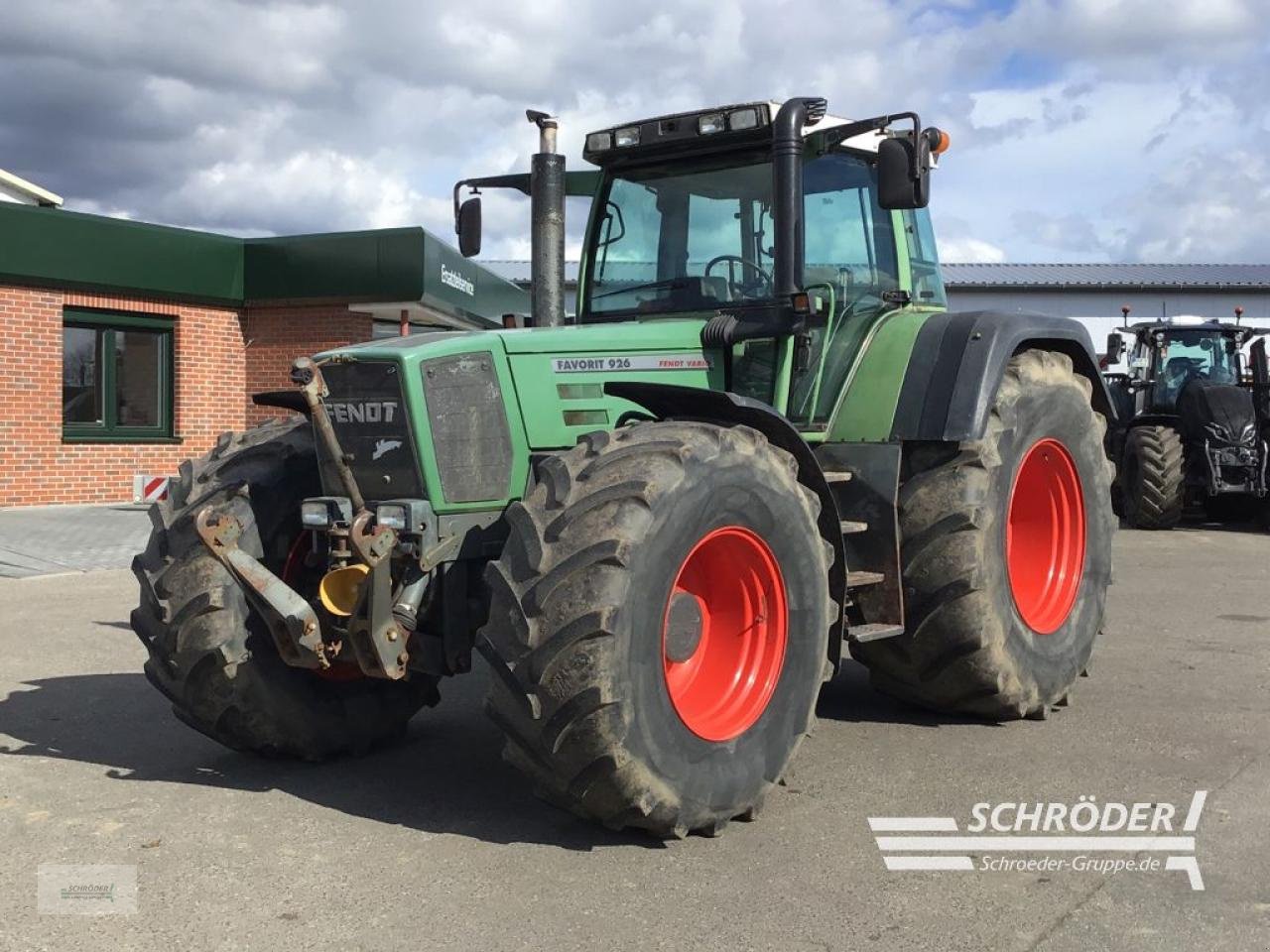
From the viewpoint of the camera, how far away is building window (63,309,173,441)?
16.6m

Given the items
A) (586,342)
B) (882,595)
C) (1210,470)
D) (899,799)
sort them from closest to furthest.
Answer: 1. (899,799)
2. (586,342)
3. (882,595)
4. (1210,470)

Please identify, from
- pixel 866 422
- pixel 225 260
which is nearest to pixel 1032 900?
pixel 866 422

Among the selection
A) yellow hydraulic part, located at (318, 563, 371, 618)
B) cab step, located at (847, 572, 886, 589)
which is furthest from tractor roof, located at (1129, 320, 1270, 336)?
yellow hydraulic part, located at (318, 563, 371, 618)

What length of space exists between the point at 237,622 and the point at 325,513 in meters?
0.58

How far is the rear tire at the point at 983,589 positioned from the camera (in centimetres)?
541

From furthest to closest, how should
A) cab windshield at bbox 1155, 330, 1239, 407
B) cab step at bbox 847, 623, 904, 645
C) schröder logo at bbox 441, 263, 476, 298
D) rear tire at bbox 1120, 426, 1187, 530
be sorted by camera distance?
schröder logo at bbox 441, 263, 476, 298
cab windshield at bbox 1155, 330, 1239, 407
rear tire at bbox 1120, 426, 1187, 530
cab step at bbox 847, 623, 904, 645

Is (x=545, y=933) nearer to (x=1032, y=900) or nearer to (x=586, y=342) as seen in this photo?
(x=1032, y=900)

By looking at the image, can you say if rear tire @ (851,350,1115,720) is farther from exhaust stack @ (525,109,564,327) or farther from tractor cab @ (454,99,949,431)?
exhaust stack @ (525,109,564,327)

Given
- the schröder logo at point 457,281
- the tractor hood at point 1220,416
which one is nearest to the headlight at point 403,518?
the tractor hood at point 1220,416

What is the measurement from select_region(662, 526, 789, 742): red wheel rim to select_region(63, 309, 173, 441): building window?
13980 millimetres

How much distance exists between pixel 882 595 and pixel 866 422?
2.52 feet

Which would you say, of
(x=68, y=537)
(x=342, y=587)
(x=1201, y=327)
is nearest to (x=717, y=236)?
(x=342, y=587)

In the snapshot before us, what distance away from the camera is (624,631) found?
3934 millimetres

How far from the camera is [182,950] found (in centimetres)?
347
